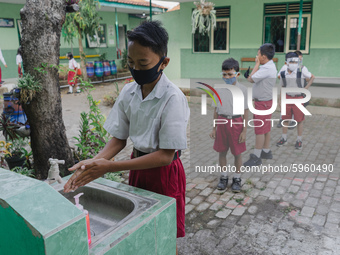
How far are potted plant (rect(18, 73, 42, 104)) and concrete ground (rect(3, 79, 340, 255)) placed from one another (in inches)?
86.2

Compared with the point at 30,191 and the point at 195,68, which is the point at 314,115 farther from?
the point at 30,191

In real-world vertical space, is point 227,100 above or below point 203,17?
below

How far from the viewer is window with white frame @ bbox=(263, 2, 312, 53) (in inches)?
423

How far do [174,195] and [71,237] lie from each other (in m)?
0.94

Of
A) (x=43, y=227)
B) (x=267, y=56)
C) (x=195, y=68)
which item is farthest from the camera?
(x=195, y=68)

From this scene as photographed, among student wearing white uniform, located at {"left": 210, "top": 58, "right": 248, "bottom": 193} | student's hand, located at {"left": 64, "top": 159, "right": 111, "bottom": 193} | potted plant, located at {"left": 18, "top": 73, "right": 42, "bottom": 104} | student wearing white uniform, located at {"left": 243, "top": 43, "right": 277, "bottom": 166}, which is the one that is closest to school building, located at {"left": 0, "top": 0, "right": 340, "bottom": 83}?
student wearing white uniform, located at {"left": 243, "top": 43, "right": 277, "bottom": 166}

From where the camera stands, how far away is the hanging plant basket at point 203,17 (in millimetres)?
11164

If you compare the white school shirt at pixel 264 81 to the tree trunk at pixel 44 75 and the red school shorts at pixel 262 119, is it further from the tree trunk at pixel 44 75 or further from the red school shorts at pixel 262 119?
the tree trunk at pixel 44 75

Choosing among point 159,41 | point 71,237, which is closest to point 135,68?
point 159,41

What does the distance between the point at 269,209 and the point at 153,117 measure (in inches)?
101

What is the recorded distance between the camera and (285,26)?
10992mm

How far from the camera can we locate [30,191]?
A: 4.62 ft

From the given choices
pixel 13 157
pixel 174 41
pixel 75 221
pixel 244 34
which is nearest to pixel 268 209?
pixel 75 221

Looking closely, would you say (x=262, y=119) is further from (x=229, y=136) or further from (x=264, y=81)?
(x=229, y=136)
